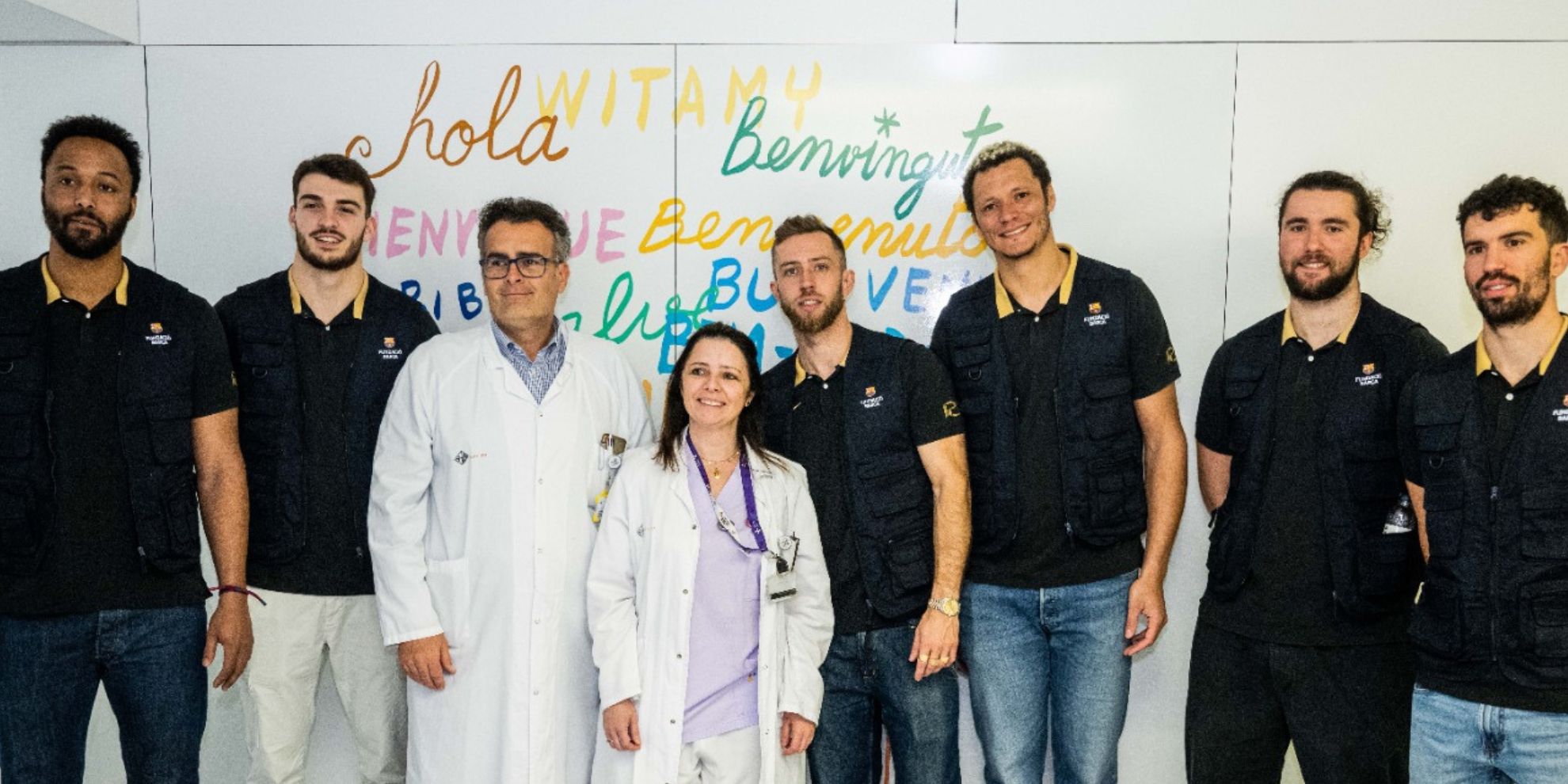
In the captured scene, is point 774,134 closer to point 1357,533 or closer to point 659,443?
point 659,443

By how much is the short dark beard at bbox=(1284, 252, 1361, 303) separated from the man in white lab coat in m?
1.83

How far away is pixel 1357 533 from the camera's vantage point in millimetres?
2473

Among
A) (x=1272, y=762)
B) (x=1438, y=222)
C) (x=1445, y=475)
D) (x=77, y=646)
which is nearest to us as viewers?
(x=1445, y=475)

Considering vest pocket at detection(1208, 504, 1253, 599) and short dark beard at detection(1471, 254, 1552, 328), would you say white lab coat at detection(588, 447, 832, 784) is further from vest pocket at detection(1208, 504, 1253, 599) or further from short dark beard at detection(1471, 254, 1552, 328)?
short dark beard at detection(1471, 254, 1552, 328)

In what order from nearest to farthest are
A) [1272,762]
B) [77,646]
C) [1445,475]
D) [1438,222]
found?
[1445,475] < [77,646] < [1272,762] < [1438,222]

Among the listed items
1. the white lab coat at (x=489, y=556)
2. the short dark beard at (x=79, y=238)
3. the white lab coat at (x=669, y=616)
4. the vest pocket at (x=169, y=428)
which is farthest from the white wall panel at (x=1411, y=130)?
the short dark beard at (x=79, y=238)

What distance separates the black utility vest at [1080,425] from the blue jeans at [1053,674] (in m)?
0.16

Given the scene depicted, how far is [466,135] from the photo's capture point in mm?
3217

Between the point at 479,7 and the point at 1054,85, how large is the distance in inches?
73.4

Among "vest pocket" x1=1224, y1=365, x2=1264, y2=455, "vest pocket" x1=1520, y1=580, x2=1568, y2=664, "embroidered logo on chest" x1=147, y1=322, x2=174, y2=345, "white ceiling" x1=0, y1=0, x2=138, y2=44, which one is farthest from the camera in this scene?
"white ceiling" x1=0, y1=0, x2=138, y2=44

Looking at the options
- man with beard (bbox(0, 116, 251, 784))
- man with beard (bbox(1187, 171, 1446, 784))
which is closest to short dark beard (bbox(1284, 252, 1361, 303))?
man with beard (bbox(1187, 171, 1446, 784))

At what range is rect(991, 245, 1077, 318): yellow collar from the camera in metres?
2.70

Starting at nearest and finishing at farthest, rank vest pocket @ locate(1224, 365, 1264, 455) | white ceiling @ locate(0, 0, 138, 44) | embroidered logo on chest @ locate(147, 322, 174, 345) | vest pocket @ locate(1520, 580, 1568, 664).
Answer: vest pocket @ locate(1520, 580, 1568, 664), embroidered logo on chest @ locate(147, 322, 174, 345), vest pocket @ locate(1224, 365, 1264, 455), white ceiling @ locate(0, 0, 138, 44)

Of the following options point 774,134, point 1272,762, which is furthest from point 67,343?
point 1272,762
